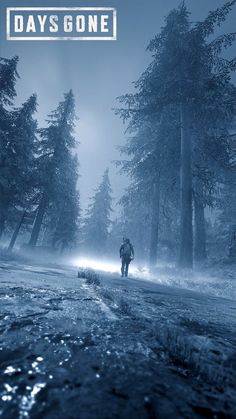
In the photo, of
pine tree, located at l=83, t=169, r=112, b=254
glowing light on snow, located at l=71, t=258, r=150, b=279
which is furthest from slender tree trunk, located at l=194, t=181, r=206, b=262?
pine tree, located at l=83, t=169, r=112, b=254

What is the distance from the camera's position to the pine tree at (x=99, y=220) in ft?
143

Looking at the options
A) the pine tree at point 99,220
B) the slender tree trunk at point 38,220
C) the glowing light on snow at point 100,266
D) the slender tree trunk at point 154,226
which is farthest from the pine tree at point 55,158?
the pine tree at point 99,220

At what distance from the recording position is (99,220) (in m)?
43.9

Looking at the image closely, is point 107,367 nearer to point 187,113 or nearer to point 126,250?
point 126,250

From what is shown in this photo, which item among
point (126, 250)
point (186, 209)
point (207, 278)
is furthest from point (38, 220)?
point (207, 278)

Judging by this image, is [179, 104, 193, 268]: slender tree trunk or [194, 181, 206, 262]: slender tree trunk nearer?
[179, 104, 193, 268]: slender tree trunk

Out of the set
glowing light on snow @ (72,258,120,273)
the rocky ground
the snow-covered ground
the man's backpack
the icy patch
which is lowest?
glowing light on snow @ (72,258,120,273)

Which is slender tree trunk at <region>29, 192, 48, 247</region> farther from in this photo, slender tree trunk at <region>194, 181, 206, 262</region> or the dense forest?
slender tree trunk at <region>194, 181, 206, 262</region>

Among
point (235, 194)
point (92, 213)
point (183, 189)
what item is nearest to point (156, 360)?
point (183, 189)

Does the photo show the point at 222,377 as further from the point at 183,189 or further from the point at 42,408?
the point at 183,189

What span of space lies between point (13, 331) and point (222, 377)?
1.41 m

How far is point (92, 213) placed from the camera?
45.4m

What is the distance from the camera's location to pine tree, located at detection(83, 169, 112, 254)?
43469mm

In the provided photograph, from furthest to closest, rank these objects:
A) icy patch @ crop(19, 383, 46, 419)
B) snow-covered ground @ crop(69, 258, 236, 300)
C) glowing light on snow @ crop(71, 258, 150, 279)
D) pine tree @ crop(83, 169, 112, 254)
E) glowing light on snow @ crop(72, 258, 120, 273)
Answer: pine tree @ crop(83, 169, 112, 254), glowing light on snow @ crop(72, 258, 120, 273), glowing light on snow @ crop(71, 258, 150, 279), snow-covered ground @ crop(69, 258, 236, 300), icy patch @ crop(19, 383, 46, 419)
